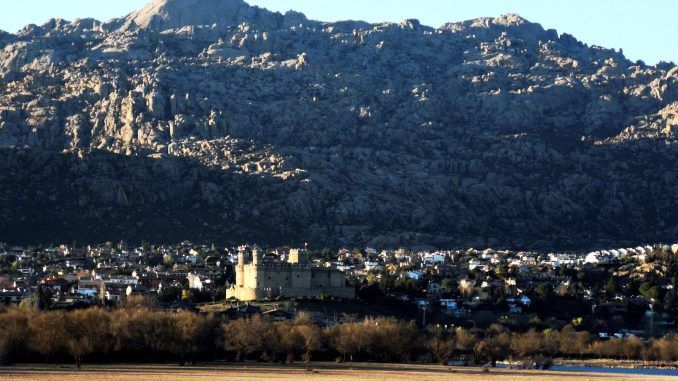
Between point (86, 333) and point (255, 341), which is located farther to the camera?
point (255, 341)

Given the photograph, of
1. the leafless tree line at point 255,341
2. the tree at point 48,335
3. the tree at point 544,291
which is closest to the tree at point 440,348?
the leafless tree line at point 255,341

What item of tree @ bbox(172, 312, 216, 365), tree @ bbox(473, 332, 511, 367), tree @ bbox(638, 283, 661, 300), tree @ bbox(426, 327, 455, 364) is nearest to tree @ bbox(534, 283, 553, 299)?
tree @ bbox(638, 283, 661, 300)

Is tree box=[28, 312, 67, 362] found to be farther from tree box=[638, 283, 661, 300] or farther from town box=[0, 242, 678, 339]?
tree box=[638, 283, 661, 300]

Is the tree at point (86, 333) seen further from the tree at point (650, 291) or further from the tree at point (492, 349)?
the tree at point (650, 291)

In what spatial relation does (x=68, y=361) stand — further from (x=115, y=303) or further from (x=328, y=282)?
(x=328, y=282)

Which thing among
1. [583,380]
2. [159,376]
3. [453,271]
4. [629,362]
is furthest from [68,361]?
[453,271]

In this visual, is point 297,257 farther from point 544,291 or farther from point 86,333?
point 86,333

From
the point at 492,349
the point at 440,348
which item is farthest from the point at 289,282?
the point at 440,348
